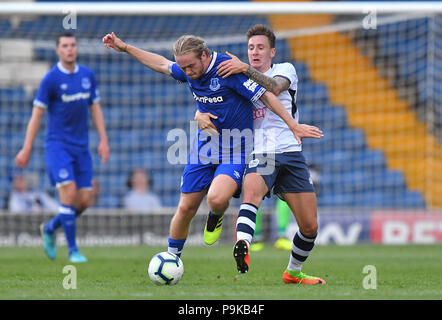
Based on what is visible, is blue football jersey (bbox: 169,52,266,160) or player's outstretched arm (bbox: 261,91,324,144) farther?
blue football jersey (bbox: 169,52,266,160)

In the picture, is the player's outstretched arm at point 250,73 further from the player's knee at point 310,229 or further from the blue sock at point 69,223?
the blue sock at point 69,223

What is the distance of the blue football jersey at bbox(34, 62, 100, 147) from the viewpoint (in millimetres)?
8789

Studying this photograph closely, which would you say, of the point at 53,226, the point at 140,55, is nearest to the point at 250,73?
the point at 140,55

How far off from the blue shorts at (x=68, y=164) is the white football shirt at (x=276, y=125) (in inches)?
124

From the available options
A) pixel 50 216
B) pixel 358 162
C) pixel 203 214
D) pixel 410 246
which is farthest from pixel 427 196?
pixel 50 216

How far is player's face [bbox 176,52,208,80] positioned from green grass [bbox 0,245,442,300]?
5.13 feet

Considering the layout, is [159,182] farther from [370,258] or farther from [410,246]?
[370,258]

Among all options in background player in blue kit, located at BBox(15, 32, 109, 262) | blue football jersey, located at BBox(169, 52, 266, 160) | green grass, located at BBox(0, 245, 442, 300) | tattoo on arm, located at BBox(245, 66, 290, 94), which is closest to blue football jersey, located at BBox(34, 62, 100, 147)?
background player in blue kit, located at BBox(15, 32, 109, 262)

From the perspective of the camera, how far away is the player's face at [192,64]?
5.93 m

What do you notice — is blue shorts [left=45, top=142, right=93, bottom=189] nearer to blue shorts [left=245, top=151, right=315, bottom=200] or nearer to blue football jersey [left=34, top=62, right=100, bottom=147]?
blue football jersey [left=34, top=62, right=100, bottom=147]

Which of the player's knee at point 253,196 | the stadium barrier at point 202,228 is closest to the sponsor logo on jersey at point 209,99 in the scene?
the player's knee at point 253,196

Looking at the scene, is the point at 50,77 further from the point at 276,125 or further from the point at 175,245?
the point at 276,125

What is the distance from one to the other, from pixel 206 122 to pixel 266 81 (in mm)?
542
